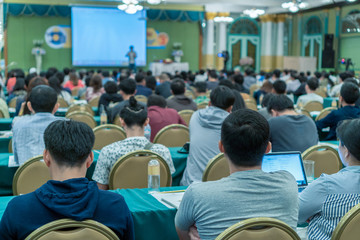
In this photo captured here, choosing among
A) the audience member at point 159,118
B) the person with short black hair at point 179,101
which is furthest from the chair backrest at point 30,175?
the person with short black hair at point 179,101

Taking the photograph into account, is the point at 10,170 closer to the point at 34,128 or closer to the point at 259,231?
the point at 34,128

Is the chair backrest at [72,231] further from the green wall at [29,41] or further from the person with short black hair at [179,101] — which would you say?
the green wall at [29,41]

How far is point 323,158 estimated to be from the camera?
12.6 ft

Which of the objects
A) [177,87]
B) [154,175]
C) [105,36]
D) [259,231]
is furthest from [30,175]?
[105,36]

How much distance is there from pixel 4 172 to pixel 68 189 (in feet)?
8.38

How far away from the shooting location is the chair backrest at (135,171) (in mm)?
3355

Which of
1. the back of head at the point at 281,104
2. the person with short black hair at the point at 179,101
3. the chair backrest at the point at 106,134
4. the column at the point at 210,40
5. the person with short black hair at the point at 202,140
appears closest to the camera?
the person with short black hair at the point at 202,140

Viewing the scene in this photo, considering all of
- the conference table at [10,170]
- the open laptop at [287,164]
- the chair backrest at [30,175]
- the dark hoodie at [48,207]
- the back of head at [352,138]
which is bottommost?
the conference table at [10,170]

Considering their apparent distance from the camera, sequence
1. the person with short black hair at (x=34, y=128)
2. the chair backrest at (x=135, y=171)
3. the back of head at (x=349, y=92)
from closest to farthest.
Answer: the chair backrest at (x=135, y=171) < the person with short black hair at (x=34, y=128) < the back of head at (x=349, y=92)

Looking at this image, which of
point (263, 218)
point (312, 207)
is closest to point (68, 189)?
point (263, 218)

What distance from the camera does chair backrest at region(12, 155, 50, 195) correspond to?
323 centimetres

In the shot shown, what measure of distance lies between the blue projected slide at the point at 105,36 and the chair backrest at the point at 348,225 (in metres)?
17.8

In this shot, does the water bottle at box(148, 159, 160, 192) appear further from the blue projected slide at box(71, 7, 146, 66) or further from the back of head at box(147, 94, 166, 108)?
the blue projected slide at box(71, 7, 146, 66)

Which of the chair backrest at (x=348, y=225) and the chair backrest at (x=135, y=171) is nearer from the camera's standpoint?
the chair backrest at (x=348, y=225)
